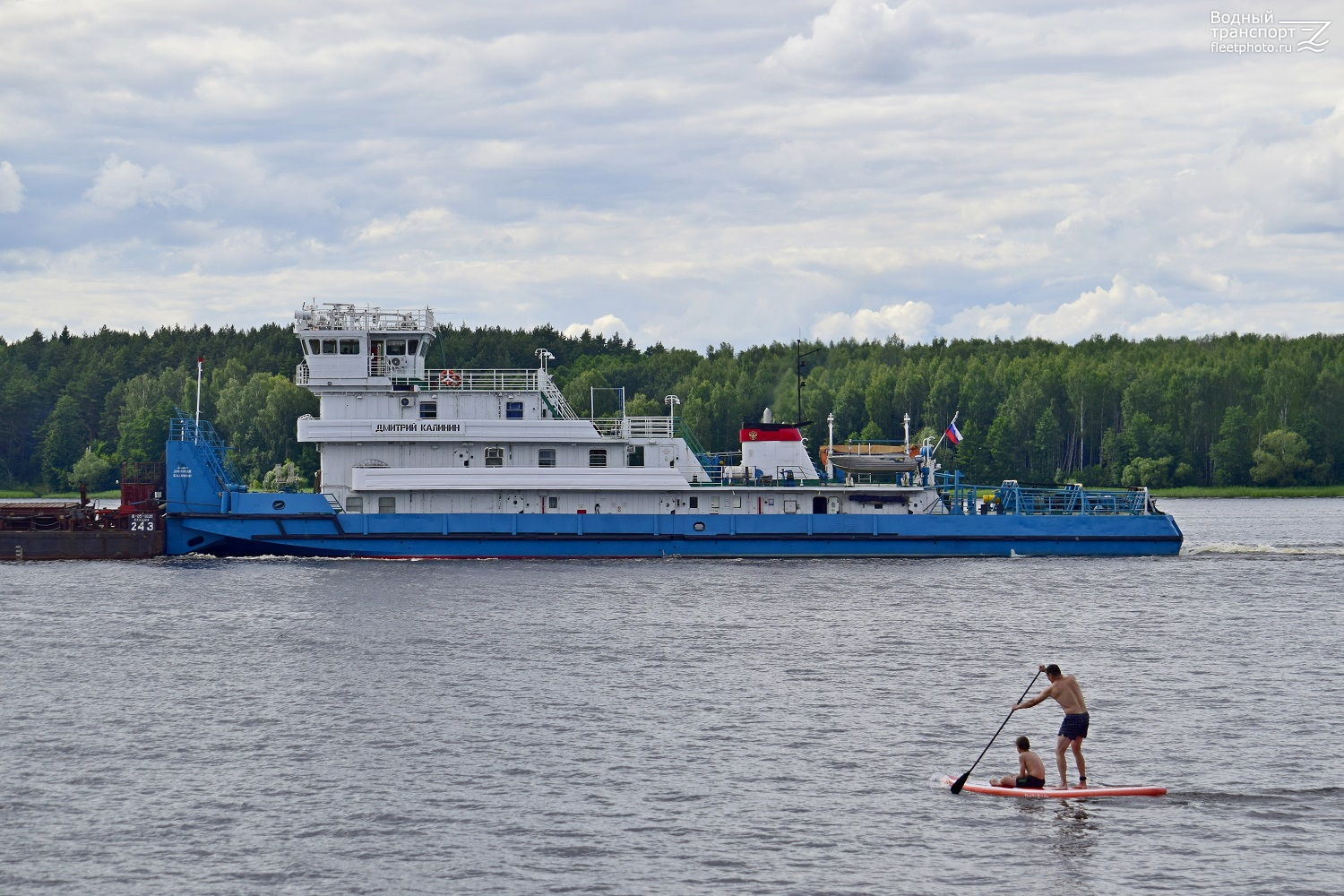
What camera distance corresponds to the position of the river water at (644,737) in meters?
18.5

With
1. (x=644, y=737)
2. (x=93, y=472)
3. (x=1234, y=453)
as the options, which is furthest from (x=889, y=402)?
(x=644, y=737)

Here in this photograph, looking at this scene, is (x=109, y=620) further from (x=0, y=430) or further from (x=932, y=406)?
(x=0, y=430)

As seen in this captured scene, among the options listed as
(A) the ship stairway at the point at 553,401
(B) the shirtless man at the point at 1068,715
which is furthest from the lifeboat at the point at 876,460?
(B) the shirtless man at the point at 1068,715

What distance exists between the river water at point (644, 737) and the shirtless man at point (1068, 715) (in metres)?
0.90

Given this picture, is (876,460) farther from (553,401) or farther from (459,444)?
(459,444)

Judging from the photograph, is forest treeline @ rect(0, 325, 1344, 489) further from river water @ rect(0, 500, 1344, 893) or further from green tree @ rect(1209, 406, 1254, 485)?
river water @ rect(0, 500, 1344, 893)

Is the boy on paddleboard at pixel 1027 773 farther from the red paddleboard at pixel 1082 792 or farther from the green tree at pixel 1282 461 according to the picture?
the green tree at pixel 1282 461

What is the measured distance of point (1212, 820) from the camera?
20078 mm

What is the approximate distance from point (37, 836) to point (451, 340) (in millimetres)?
115738

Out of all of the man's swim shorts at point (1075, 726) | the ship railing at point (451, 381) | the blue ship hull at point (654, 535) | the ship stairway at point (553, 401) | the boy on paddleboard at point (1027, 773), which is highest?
the ship railing at point (451, 381)

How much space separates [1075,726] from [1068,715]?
189 millimetres

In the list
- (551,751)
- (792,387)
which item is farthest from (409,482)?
(792,387)

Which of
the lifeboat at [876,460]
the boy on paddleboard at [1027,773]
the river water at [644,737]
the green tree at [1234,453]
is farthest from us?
the green tree at [1234,453]

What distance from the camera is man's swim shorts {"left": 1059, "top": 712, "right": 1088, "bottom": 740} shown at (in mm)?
21406
